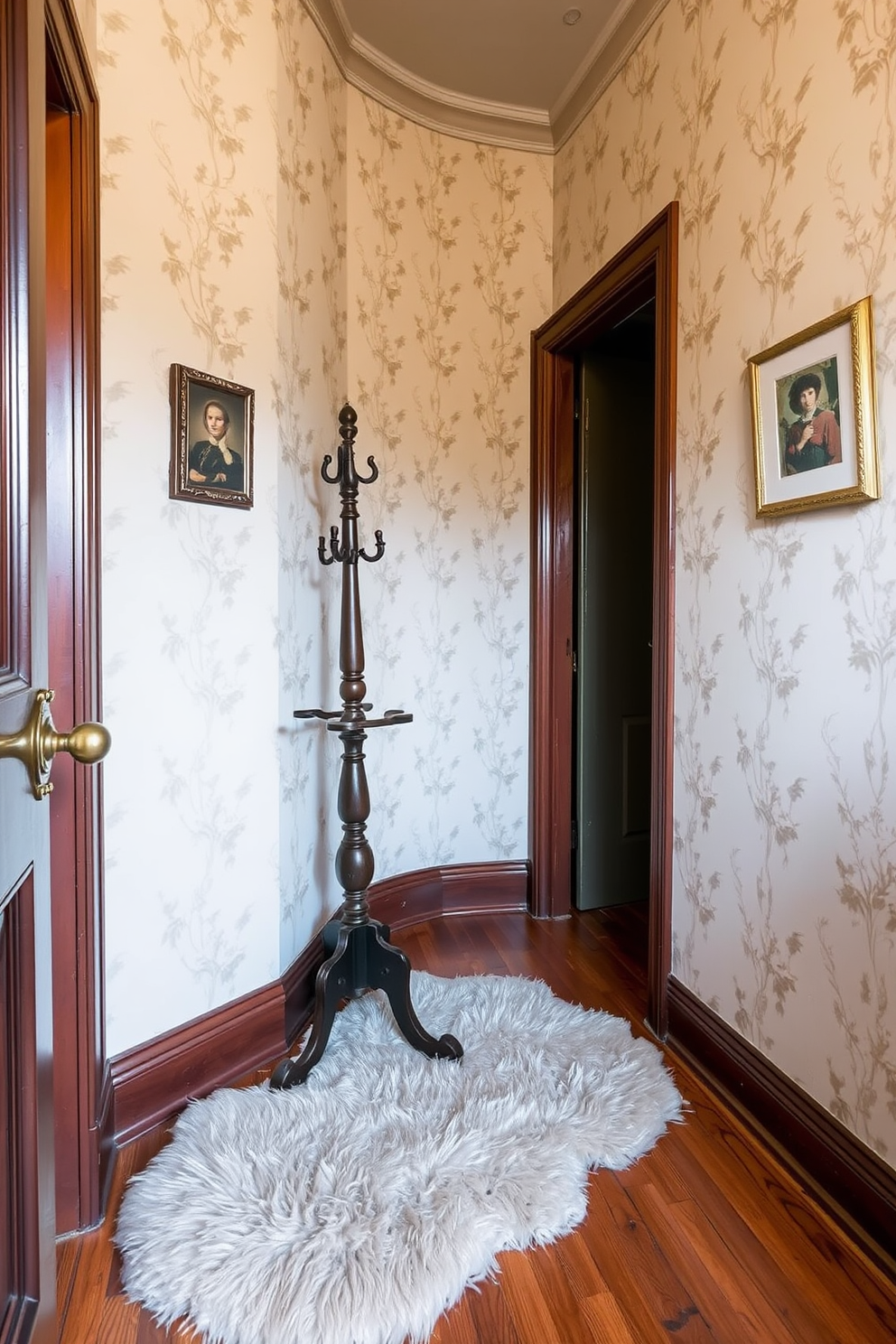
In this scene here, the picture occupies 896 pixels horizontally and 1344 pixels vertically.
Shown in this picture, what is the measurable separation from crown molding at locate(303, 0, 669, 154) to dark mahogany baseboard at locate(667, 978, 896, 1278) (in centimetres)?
265

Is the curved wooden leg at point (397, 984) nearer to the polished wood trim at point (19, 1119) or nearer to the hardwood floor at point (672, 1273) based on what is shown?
the hardwood floor at point (672, 1273)

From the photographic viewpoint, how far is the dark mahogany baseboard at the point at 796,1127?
1.20 metres

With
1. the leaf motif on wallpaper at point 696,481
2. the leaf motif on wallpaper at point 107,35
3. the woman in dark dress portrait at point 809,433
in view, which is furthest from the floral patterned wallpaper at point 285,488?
the woman in dark dress portrait at point 809,433

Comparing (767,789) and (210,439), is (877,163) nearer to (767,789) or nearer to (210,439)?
(767,789)

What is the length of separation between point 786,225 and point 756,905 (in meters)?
1.44

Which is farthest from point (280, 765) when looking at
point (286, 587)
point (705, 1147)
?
point (705, 1147)

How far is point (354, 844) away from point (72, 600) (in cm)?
87

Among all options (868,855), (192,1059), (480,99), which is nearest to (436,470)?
(480,99)

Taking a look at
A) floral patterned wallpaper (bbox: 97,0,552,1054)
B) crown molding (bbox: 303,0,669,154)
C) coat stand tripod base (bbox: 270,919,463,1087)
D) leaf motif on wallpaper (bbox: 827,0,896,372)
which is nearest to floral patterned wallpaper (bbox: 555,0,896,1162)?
leaf motif on wallpaper (bbox: 827,0,896,372)

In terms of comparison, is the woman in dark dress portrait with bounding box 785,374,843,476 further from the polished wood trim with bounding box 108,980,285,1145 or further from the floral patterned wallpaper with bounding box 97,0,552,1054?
the polished wood trim with bounding box 108,980,285,1145

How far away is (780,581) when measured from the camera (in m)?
1.45

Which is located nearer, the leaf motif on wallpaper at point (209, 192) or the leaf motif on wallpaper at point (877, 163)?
the leaf motif on wallpaper at point (877, 163)

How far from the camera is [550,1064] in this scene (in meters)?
1.68

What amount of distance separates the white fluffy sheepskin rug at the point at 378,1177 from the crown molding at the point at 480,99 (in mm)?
2763
